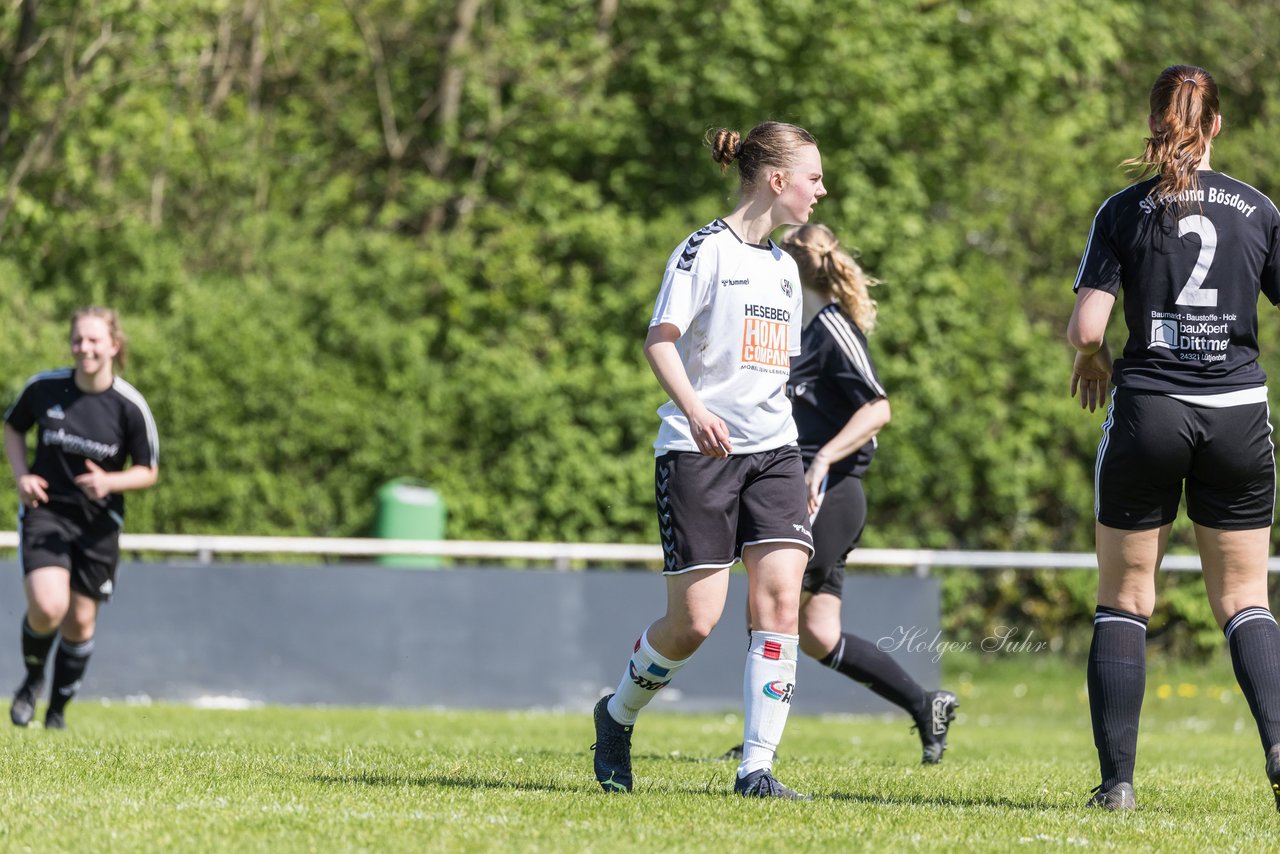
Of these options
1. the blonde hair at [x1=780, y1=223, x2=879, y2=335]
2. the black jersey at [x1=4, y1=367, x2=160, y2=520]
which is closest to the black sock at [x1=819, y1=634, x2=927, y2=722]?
the blonde hair at [x1=780, y1=223, x2=879, y2=335]

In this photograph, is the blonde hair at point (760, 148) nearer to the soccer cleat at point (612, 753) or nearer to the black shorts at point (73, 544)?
the soccer cleat at point (612, 753)

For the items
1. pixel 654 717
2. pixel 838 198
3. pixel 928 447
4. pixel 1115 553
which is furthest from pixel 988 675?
pixel 1115 553

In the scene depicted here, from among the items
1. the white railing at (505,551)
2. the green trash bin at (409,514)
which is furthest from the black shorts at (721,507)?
the green trash bin at (409,514)

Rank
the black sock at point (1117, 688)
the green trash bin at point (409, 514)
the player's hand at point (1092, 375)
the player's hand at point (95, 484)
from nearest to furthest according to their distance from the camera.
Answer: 1. the black sock at point (1117, 688)
2. the player's hand at point (1092, 375)
3. the player's hand at point (95, 484)
4. the green trash bin at point (409, 514)

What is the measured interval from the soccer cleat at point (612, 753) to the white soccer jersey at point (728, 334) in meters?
0.93

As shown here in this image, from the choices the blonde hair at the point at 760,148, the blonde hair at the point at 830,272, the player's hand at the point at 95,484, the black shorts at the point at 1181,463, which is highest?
the blonde hair at the point at 760,148

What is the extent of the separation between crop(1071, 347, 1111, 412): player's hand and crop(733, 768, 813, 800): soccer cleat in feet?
5.00

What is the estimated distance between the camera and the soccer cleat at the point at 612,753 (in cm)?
517

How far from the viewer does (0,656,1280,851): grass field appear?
13.2 feet

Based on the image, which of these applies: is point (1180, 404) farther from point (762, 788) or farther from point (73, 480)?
point (73, 480)

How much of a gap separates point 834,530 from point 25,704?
4.50 metres

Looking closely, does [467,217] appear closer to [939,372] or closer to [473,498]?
[473,498]

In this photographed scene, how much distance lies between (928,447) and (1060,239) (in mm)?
2772

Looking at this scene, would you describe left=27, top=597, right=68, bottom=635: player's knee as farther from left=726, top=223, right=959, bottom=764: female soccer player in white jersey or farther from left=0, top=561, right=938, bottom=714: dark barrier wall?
left=0, top=561, right=938, bottom=714: dark barrier wall
